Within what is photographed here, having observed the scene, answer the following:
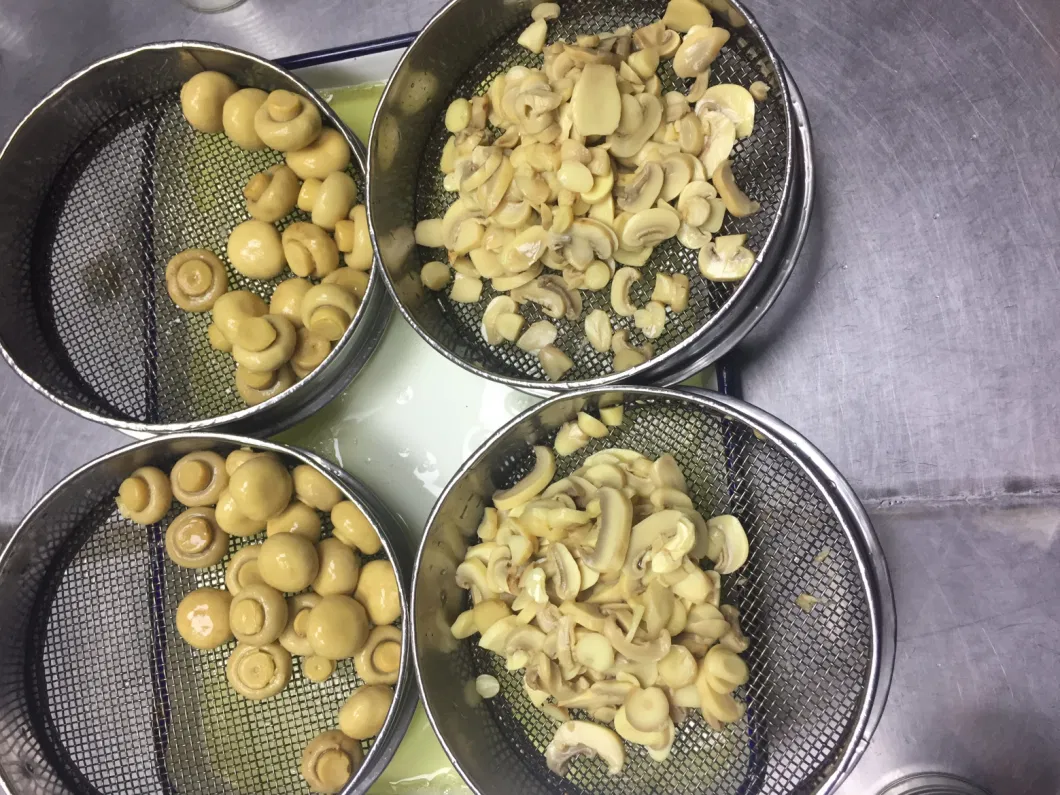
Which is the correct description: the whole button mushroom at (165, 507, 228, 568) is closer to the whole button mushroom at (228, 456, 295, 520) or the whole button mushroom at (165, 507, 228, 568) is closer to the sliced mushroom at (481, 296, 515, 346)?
the whole button mushroom at (228, 456, 295, 520)

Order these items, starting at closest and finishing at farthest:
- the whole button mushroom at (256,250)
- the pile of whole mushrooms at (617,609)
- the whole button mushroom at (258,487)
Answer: the pile of whole mushrooms at (617,609), the whole button mushroom at (258,487), the whole button mushroom at (256,250)

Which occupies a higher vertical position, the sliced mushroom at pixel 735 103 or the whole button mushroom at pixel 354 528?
the sliced mushroom at pixel 735 103

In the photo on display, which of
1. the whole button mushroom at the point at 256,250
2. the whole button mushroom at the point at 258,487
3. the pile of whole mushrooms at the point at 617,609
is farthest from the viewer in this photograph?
the whole button mushroom at the point at 256,250

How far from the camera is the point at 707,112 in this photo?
1059 millimetres

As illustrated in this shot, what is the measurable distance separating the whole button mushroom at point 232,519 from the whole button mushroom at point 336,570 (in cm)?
11

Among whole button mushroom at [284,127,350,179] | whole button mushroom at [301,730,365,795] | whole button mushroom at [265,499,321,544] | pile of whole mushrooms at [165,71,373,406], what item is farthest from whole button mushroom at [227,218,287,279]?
whole button mushroom at [301,730,365,795]

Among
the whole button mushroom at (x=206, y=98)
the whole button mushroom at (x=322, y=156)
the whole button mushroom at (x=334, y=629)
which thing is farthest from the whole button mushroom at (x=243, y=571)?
the whole button mushroom at (x=206, y=98)

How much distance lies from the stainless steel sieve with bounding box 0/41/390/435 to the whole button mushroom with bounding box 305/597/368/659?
0.30m

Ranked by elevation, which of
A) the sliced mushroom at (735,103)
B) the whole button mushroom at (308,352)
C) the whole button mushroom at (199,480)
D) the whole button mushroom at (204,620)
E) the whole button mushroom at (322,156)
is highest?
the sliced mushroom at (735,103)

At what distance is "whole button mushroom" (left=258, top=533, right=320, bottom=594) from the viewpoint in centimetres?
105

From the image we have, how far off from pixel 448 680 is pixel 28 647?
71 cm

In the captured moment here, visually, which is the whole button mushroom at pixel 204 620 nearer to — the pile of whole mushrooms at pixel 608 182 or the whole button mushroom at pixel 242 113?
the pile of whole mushrooms at pixel 608 182

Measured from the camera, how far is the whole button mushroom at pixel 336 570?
1.08 metres

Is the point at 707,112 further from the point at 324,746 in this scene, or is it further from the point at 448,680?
the point at 324,746
